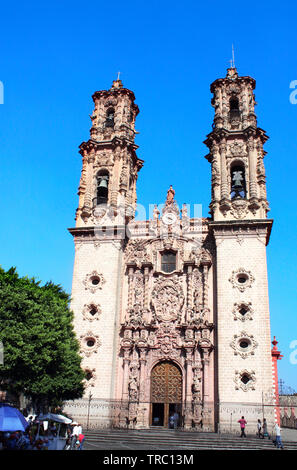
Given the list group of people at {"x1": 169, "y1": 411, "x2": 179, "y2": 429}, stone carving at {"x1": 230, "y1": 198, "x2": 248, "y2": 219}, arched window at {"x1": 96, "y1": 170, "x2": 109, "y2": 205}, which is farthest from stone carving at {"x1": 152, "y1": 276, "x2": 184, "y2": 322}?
arched window at {"x1": 96, "y1": 170, "x2": 109, "y2": 205}

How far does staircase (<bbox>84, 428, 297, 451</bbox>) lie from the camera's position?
19719mm

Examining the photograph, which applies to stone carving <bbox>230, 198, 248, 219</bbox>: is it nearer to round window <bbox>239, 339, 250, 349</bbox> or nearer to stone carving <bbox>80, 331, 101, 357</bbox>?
round window <bbox>239, 339, 250, 349</bbox>

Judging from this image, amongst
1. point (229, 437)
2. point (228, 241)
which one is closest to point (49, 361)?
point (229, 437)

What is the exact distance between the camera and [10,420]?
52.4 feet

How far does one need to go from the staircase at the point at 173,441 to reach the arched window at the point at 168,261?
9744 millimetres

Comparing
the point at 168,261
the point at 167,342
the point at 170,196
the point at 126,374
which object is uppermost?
the point at 170,196

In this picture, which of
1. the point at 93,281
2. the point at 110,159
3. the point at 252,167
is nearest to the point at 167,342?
the point at 93,281

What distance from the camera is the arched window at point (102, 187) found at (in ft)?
104

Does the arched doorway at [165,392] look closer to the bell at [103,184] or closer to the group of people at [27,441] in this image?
the group of people at [27,441]

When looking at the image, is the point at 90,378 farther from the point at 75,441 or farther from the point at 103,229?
the point at 75,441

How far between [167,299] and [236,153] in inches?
435

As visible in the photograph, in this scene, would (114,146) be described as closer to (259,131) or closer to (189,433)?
(259,131)

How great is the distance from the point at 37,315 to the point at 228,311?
10845 millimetres

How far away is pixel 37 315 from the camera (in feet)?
70.9
